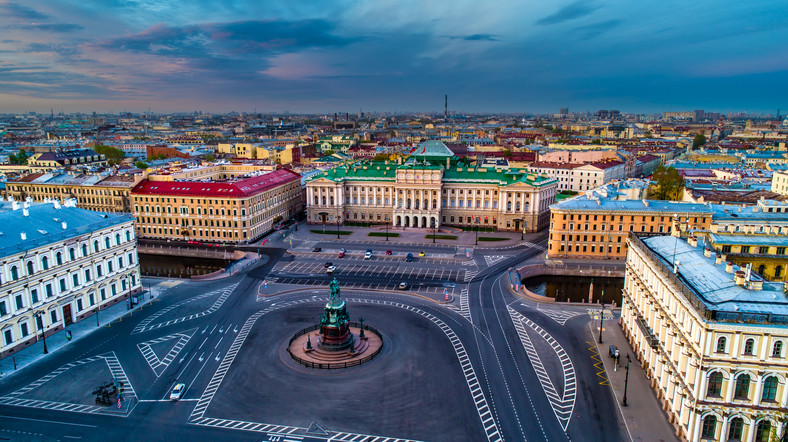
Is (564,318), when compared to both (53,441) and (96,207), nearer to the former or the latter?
(53,441)

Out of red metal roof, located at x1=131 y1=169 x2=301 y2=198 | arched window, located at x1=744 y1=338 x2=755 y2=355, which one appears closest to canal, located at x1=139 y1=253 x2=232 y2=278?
red metal roof, located at x1=131 y1=169 x2=301 y2=198

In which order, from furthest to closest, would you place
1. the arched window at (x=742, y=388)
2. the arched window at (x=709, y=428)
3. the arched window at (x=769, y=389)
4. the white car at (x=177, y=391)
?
the white car at (x=177, y=391) → the arched window at (x=709, y=428) → the arched window at (x=742, y=388) → the arched window at (x=769, y=389)

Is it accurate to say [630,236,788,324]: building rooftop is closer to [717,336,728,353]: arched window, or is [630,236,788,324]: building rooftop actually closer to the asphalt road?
[717,336,728,353]: arched window

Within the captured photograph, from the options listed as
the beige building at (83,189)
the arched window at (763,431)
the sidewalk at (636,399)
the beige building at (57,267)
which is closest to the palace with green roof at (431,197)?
the beige building at (83,189)

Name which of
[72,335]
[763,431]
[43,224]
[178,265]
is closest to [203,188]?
[178,265]

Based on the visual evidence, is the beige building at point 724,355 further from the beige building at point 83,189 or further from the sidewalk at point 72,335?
the beige building at point 83,189

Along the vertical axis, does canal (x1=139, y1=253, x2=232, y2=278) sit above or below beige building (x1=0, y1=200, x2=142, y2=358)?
below
